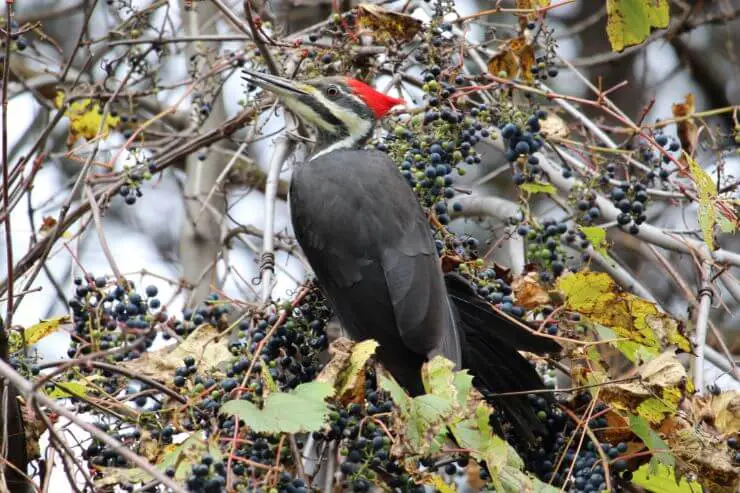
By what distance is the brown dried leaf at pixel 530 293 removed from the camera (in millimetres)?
3541

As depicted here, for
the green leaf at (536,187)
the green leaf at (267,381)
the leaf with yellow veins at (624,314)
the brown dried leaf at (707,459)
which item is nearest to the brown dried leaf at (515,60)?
the green leaf at (536,187)

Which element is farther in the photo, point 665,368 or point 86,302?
point 86,302

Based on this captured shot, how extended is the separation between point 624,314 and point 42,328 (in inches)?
76.5

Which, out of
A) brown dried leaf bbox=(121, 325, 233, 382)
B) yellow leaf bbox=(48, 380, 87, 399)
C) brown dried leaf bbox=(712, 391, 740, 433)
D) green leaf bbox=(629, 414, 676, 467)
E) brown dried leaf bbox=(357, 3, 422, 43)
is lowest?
brown dried leaf bbox=(712, 391, 740, 433)

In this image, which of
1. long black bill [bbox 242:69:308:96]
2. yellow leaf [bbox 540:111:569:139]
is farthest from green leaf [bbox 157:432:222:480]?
yellow leaf [bbox 540:111:569:139]

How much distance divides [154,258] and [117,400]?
13.2 ft

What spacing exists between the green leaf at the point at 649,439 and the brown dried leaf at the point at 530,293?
55 centimetres

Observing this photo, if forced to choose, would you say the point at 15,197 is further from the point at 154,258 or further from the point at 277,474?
the point at 154,258

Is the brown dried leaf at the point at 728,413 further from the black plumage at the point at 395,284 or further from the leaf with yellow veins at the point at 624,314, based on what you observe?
the black plumage at the point at 395,284

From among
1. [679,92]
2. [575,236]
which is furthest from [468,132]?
[679,92]

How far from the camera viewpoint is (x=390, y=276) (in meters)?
3.80

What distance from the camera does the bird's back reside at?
3662 millimetres

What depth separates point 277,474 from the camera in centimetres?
264

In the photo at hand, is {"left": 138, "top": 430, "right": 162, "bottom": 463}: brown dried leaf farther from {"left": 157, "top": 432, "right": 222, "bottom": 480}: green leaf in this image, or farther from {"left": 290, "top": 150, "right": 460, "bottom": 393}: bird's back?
{"left": 290, "top": 150, "right": 460, "bottom": 393}: bird's back
